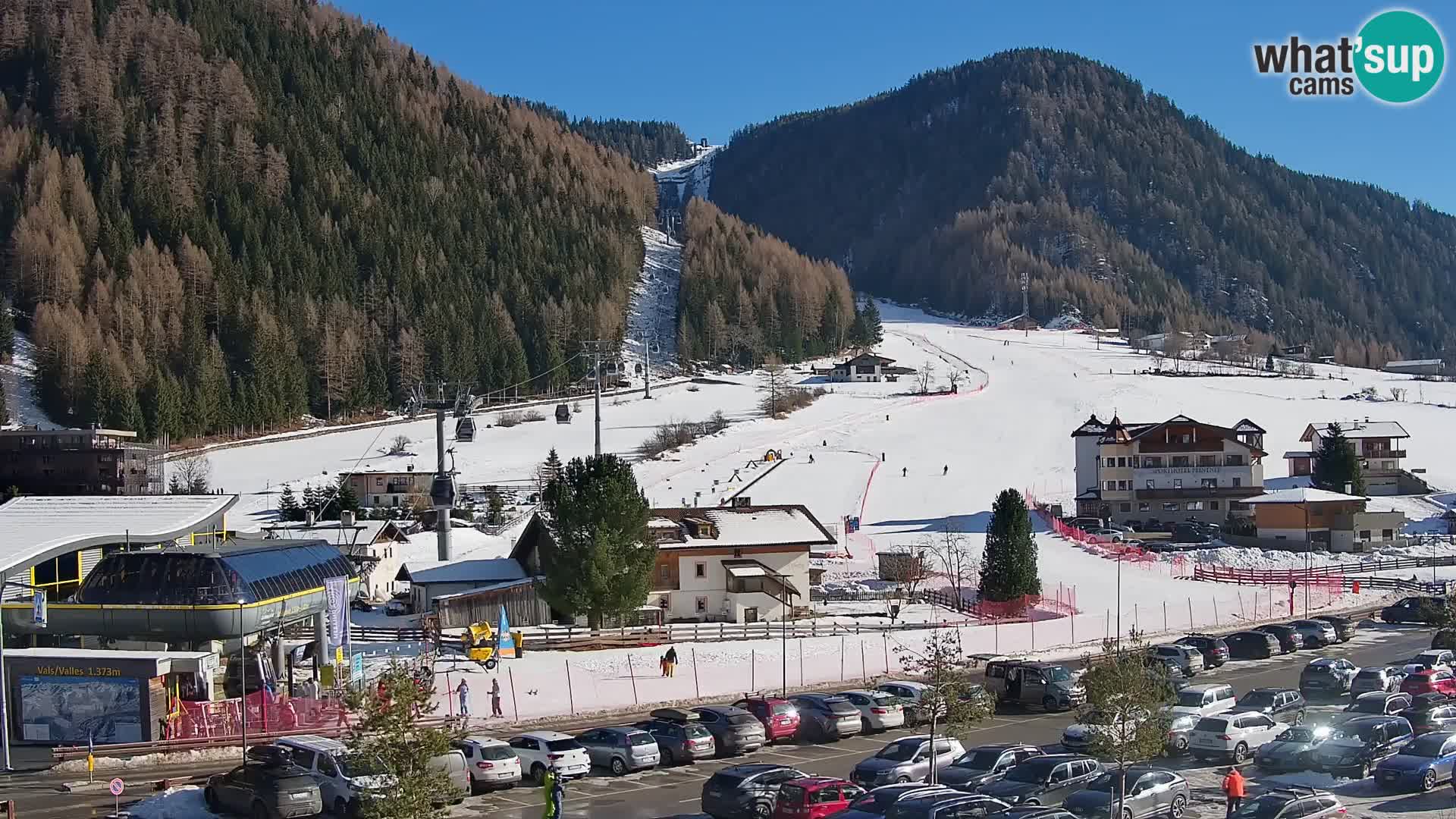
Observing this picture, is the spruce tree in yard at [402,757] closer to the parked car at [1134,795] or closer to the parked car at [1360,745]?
the parked car at [1134,795]

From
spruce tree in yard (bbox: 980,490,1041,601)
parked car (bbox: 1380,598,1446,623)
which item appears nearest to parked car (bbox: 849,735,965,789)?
spruce tree in yard (bbox: 980,490,1041,601)

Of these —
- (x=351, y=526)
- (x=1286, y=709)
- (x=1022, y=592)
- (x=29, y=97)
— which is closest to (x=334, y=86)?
(x=29, y=97)

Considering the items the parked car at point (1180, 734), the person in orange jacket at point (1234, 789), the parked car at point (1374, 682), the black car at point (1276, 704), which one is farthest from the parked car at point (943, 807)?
the parked car at point (1374, 682)

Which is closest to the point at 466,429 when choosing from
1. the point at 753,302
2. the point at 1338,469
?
the point at 1338,469

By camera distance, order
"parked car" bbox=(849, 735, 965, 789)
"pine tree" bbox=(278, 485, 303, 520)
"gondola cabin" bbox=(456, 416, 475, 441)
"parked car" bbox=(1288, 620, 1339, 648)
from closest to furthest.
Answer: "parked car" bbox=(849, 735, 965, 789) → "parked car" bbox=(1288, 620, 1339, 648) → "gondola cabin" bbox=(456, 416, 475, 441) → "pine tree" bbox=(278, 485, 303, 520)

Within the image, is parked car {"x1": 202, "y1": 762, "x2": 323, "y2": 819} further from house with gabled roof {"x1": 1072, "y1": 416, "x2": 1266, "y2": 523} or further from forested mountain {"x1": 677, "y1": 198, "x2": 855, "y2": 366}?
forested mountain {"x1": 677, "y1": 198, "x2": 855, "y2": 366}

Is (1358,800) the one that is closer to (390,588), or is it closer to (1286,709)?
(1286,709)
